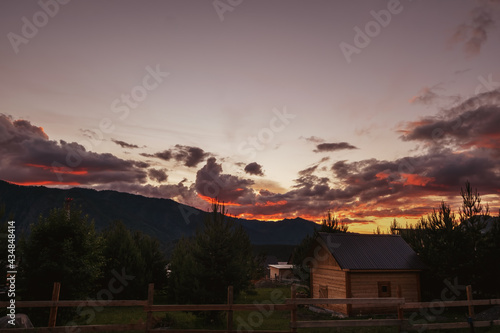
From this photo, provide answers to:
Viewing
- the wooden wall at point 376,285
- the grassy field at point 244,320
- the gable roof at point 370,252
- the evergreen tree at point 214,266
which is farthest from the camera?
the gable roof at point 370,252

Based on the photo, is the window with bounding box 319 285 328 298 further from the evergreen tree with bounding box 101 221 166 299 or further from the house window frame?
the evergreen tree with bounding box 101 221 166 299

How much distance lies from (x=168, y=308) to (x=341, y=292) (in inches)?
646

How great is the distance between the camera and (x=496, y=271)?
22375 mm

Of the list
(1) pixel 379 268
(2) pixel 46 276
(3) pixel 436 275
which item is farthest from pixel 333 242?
(2) pixel 46 276

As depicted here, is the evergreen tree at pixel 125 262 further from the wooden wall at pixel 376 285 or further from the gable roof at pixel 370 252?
the wooden wall at pixel 376 285

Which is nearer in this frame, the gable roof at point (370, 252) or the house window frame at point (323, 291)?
the gable roof at point (370, 252)

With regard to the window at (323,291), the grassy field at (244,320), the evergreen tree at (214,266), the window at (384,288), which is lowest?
the grassy field at (244,320)

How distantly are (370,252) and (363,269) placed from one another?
2.76m

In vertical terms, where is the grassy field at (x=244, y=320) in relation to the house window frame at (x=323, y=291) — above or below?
below

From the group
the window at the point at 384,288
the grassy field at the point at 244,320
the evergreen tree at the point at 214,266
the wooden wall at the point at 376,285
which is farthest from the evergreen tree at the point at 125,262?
the window at the point at 384,288

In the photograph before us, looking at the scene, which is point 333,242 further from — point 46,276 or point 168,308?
point 46,276

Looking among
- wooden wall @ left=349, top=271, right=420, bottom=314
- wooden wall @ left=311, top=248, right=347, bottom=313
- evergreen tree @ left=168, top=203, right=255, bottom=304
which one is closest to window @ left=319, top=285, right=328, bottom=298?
wooden wall @ left=311, top=248, right=347, bottom=313

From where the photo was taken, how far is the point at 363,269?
24703 millimetres

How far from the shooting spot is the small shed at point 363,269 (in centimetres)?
2475
